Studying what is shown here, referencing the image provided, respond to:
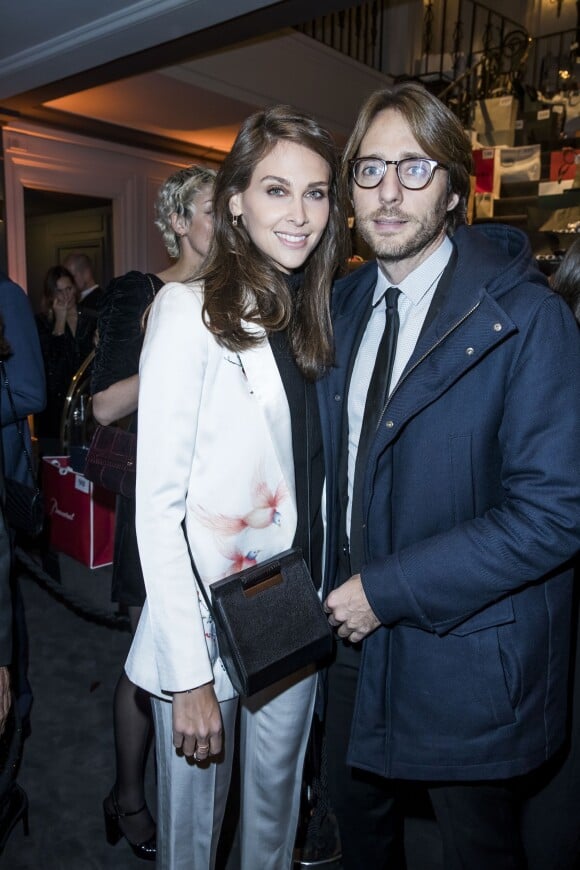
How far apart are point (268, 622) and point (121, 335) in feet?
3.63

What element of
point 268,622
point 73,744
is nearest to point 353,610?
point 268,622

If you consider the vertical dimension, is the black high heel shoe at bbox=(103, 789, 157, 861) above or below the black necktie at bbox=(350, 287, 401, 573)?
below

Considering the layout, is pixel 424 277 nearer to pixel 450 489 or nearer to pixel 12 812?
pixel 450 489

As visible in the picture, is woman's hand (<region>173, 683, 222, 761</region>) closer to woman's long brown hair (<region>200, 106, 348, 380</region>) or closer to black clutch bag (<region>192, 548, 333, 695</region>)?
black clutch bag (<region>192, 548, 333, 695</region>)

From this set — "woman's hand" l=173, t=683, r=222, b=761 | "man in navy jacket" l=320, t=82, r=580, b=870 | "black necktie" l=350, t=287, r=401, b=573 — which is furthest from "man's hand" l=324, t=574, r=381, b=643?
"woman's hand" l=173, t=683, r=222, b=761

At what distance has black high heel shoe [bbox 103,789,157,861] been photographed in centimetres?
205

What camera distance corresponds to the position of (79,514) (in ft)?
11.4

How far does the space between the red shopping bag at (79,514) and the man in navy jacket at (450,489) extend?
6.87 ft

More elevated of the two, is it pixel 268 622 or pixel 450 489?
pixel 450 489

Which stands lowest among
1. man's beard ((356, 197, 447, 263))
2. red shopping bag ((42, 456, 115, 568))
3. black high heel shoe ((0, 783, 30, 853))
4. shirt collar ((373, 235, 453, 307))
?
black high heel shoe ((0, 783, 30, 853))

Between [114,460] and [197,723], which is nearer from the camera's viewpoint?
[197,723]

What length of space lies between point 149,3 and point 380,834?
4032 millimetres

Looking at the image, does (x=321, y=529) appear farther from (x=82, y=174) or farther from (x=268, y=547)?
(x=82, y=174)

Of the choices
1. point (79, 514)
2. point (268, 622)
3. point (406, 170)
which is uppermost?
point (406, 170)
